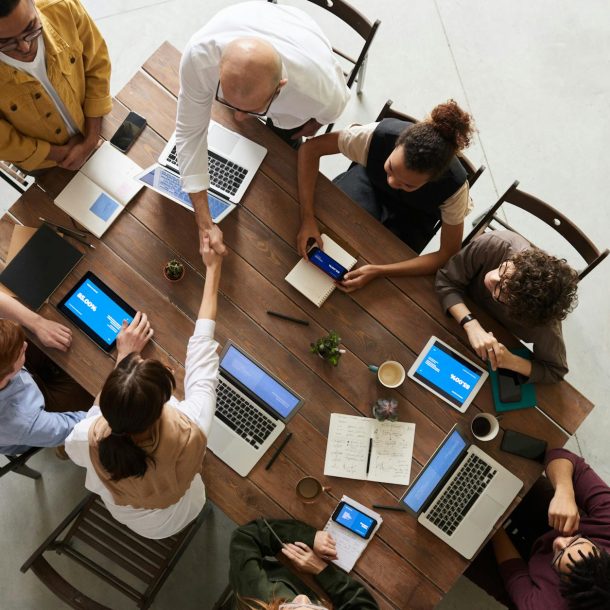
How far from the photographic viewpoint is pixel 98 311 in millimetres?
2139

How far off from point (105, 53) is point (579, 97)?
2.72m

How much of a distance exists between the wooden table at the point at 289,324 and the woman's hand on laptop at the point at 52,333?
0.12ft

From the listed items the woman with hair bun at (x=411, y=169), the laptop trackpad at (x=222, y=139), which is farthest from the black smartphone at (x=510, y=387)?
the laptop trackpad at (x=222, y=139)

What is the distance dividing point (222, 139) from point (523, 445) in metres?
1.66

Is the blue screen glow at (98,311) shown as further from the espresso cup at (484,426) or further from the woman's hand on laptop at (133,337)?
the espresso cup at (484,426)

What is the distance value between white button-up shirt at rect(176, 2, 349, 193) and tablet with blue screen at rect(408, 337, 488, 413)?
1021 millimetres

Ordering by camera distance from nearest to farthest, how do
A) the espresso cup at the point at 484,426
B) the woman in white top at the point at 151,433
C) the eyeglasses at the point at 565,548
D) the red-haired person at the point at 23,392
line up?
1. the woman in white top at the point at 151,433
2. the red-haired person at the point at 23,392
3. the eyeglasses at the point at 565,548
4. the espresso cup at the point at 484,426

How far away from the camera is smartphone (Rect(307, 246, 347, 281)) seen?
218 centimetres

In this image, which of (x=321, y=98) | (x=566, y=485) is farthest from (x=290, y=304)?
(x=566, y=485)

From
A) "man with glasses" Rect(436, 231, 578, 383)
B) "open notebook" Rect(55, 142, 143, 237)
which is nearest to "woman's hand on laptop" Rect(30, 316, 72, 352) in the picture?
"open notebook" Rect(55, 142, 143, 237)

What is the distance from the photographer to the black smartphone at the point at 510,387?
2133 millimetres

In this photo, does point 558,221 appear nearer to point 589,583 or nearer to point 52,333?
point 589,583

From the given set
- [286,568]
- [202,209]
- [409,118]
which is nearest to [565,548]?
[286,568]

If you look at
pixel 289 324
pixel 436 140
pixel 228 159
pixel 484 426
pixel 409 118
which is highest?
pixel 409 118
